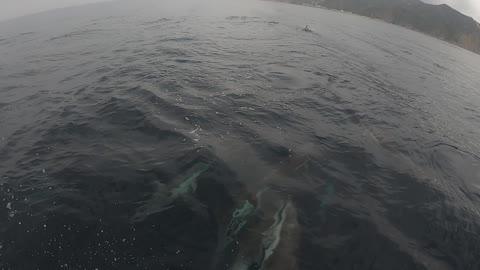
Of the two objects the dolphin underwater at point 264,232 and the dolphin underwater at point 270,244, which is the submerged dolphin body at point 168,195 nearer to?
the dolphin underwater at point 264,232

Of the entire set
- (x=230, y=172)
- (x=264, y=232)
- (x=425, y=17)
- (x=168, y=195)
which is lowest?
(x=264, y=232)

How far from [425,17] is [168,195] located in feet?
501

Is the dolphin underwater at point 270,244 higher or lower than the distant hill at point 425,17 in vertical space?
lower

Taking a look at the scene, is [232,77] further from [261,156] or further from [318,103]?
[261,156]

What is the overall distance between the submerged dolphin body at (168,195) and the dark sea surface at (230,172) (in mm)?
54

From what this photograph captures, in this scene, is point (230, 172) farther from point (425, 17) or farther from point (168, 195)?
point (425, 17)

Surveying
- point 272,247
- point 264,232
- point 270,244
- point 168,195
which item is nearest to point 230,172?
point 168,195

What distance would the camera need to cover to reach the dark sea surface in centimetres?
892

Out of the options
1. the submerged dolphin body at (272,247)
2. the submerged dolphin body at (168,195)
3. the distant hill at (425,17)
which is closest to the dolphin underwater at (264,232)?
the submerged dolphin body at (272,247)

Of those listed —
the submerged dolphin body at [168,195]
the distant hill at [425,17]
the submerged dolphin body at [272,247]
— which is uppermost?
the distant hill at [425,17]

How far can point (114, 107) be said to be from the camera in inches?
672

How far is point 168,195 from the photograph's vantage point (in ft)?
34.6

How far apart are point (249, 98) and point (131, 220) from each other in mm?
Result: 11366

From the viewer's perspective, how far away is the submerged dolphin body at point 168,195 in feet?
32.3
